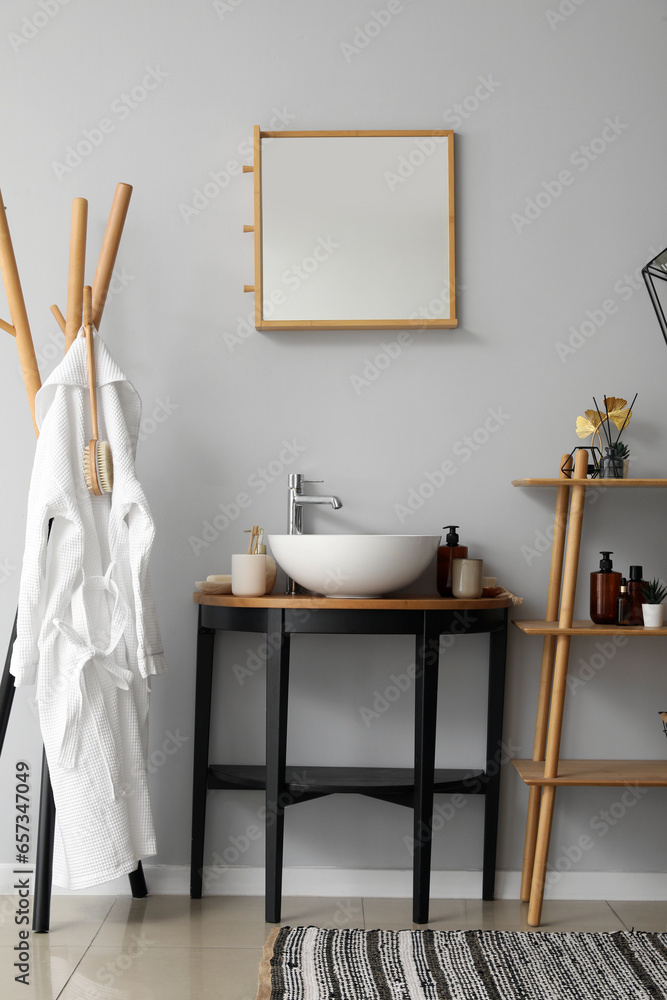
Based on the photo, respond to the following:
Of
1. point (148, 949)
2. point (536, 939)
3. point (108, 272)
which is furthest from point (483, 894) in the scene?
point (108, 272)

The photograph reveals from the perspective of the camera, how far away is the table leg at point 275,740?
6.34ft

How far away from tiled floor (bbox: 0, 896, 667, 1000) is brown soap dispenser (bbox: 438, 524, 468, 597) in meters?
0.79

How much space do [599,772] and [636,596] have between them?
0.44 meters

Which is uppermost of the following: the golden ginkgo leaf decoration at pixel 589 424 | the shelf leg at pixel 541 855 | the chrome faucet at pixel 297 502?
the golden ginkgo leaf decoration at pixel 589 424

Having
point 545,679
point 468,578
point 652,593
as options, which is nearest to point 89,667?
point 468,578

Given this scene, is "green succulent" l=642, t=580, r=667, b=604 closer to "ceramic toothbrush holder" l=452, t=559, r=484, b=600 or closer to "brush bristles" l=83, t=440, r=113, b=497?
"ceramic toothbrush holder" l=452, t=559, r=484, b=600

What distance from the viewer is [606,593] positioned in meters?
2.06

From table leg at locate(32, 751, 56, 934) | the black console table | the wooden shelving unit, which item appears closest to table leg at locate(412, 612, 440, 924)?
the black console table

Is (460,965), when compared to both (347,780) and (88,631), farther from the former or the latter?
(88,631)

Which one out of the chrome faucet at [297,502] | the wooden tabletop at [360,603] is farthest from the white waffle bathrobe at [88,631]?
the chrome faucet at [297,502]

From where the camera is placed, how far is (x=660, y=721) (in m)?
2.24

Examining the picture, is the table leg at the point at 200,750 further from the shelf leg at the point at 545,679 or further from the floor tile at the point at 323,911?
the shelf leg at the point at 545,679

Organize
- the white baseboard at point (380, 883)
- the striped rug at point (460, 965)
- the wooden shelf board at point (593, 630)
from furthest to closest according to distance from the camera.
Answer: the white baseboard at point (380, 883), the wooden shelf board at point (593, 630), the striped rug at point (460, 965)

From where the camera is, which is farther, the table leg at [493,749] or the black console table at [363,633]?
the table leg at [493,749]
